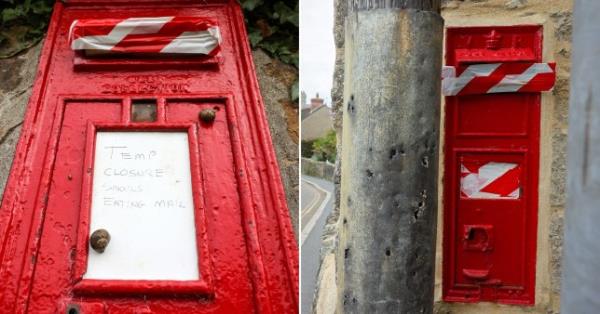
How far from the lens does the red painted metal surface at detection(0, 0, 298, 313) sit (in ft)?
6.38

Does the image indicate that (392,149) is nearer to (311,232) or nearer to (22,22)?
(22,22)

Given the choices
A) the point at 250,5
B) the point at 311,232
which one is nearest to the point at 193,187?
the point at 250,5

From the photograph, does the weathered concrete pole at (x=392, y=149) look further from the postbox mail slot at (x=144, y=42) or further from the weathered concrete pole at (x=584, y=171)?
the postbox mail slot at (x=144, y=42)

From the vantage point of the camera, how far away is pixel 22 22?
8.27ft

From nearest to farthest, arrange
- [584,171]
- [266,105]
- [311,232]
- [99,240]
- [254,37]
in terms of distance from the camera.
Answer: [584,171], [99,240], [266,105], [254,37], [311,232]

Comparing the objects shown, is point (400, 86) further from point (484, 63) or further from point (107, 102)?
point (107, 102)

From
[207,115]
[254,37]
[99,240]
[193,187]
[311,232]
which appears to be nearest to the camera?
[99,240]

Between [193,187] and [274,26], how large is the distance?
2.87 ft

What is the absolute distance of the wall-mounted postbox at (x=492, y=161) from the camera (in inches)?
87.7

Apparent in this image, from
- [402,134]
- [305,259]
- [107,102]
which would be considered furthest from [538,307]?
[305,259]

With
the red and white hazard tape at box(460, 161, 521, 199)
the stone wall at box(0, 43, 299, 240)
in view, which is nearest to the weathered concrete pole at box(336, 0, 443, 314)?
the stone wall at box(0, 43, 299, 240)

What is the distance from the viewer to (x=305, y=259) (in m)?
5.82

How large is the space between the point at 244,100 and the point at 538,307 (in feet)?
4.57

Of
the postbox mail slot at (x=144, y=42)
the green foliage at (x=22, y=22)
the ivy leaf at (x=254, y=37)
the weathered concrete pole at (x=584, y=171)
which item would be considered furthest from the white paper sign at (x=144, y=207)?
the weathered concrete pole at (x=584, y=171)
